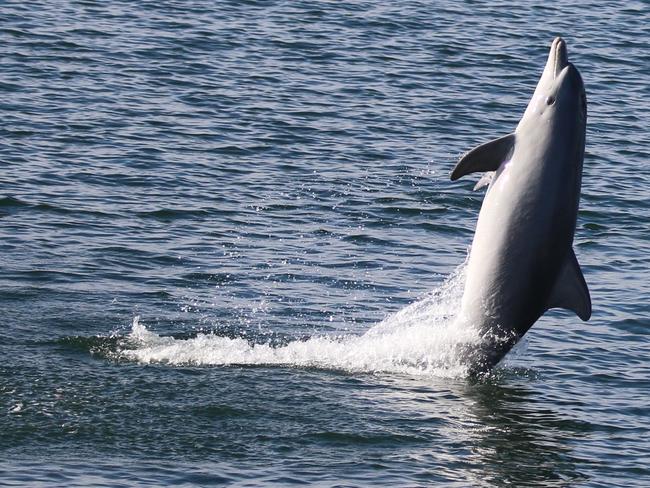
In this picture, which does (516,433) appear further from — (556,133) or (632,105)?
(632,105)

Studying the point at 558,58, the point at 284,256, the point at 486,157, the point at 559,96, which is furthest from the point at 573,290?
the point at 284,256

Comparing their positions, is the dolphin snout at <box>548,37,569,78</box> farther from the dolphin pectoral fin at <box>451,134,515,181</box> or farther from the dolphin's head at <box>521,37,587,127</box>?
the dolphin pectoral fin at <box>451,134,515,181</box>

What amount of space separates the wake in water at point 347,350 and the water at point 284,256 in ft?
0.15

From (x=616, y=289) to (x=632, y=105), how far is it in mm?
14939

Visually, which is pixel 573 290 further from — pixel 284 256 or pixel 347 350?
pixel 284 256

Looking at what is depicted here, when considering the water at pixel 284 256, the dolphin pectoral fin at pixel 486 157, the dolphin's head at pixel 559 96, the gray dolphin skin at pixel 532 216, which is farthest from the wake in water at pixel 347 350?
the dolphin's head at pixel 559 96

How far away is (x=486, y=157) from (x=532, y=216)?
3.05 ft

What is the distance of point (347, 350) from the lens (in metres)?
20.5

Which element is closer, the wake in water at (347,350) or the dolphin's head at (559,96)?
the dolphin's head at (559,96)

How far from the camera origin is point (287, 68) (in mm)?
39000

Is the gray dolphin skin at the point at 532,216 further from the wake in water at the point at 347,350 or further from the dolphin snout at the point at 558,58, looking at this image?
the wake in water at the point at 347,350

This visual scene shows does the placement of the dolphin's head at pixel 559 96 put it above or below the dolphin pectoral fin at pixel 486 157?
above

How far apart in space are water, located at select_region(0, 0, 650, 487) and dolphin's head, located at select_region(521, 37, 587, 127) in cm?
314

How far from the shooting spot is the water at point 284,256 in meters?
17.1
